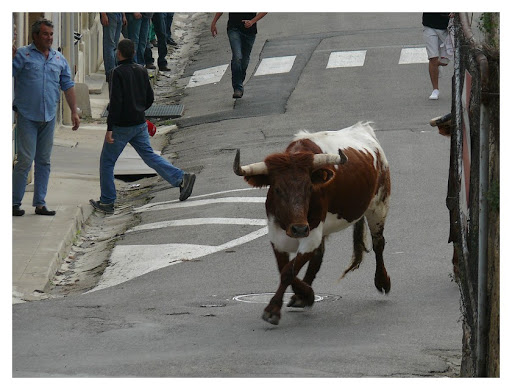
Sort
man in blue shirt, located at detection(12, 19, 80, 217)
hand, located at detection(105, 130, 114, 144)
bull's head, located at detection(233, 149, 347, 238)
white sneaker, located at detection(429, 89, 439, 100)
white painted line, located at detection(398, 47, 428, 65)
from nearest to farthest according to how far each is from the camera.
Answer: bull's head, located at detection(233, 149, 347, 238), man in blue shirt, located at detection(12, 19, 80, 217), hand, located at detection(105, 130, 114, 144), white sneaker, located at detection(429, 89, 439, 100), white painted line, located at detection(398, 47, 428, 65)

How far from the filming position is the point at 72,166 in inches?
705

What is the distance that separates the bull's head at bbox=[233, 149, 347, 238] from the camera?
9961 mm

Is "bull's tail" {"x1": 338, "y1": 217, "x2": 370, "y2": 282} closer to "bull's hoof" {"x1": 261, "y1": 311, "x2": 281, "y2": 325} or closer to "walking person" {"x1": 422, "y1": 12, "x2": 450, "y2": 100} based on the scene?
"bull's hoof" {"x1": 261, "y1": 311, "x2": 281, "y2": 325}

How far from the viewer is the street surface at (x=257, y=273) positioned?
9.02m

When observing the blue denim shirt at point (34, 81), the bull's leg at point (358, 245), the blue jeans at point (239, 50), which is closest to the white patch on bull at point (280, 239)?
the bull's leg at point (358, 245)

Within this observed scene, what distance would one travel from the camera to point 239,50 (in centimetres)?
2139

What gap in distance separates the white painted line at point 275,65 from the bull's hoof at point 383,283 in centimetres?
1263

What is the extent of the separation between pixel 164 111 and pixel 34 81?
7.87m

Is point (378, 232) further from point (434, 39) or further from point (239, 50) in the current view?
Answer: point (239, 50)

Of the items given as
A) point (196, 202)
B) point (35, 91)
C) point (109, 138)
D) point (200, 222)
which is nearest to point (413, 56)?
point (196, 202)

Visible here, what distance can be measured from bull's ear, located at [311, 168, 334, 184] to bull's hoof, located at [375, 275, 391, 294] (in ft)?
5.19

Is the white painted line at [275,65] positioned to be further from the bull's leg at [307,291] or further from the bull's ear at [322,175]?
the bull's ear at [322,175]

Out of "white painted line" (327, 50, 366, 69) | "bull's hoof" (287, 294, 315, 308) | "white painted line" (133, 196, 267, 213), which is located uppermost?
"bull's hoof" (287, 294, 315, 308)

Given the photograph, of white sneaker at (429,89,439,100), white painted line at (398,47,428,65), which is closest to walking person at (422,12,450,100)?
white sneaker at (429,89,439,100)
